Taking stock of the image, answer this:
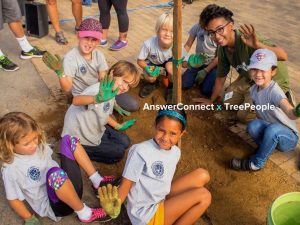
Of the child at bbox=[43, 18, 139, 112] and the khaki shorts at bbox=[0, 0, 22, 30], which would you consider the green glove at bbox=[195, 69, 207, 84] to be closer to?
the child at bbox=[43, 18, 139, 112]

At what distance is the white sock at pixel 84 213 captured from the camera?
2090 millimetres

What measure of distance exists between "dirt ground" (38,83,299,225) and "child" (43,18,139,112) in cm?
47

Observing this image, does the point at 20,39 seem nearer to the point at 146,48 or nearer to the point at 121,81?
the point at 146,48

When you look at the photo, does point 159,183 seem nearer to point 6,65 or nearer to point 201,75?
point 201,75

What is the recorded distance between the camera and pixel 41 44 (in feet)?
14.7

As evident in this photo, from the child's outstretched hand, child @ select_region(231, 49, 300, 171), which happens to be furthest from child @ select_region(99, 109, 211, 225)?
child @ select_region(231, 49, 300, 171)

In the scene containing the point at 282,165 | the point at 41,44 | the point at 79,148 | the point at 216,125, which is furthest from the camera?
the point at 41,44

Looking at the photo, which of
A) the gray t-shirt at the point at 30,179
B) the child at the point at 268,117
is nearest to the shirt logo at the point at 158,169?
the gray t-shirt at the point at 30,179

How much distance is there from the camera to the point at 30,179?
1.95 metres

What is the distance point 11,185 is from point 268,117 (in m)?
1.89

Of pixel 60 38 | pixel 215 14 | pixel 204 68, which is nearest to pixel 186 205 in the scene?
pixel 215 14

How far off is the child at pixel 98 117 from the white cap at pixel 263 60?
881 millimetres

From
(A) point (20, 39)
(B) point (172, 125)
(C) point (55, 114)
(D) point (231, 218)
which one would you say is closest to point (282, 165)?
(D) point (231, 218)

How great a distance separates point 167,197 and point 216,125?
1232 mm
